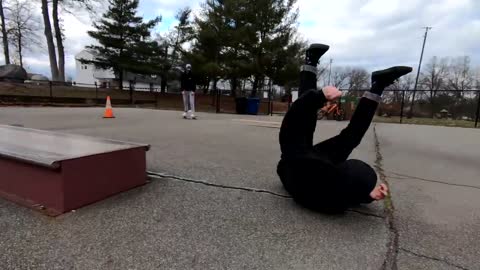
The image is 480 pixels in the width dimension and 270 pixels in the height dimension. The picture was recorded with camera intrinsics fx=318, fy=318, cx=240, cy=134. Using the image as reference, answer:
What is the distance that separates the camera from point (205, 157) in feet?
13.7

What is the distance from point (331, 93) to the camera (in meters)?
2.12

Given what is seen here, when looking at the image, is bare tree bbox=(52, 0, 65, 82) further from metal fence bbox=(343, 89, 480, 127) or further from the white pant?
metal fence bbox=(343, 89, 480, 127)

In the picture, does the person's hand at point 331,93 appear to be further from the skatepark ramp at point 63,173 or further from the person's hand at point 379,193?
the skatepark ramp at point 63,173

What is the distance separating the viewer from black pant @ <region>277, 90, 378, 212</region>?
2264mm

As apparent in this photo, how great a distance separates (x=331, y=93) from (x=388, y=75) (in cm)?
57

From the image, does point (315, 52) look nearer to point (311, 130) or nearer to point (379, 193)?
point (311, 130)

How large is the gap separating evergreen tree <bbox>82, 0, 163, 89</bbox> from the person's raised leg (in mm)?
28028

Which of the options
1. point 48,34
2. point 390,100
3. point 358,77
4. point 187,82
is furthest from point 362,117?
point 358,77

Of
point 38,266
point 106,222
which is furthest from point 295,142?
point 38,266

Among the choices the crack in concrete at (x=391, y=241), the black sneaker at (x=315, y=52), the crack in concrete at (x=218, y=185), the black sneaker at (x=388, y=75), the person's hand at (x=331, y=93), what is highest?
the black sneaker at (x=315, y=52)

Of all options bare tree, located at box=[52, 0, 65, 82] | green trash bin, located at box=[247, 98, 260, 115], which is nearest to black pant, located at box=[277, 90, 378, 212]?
green trash bin, located at box=[247, 98, 260, 115]

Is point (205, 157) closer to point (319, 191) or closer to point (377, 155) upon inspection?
point (319, 191)

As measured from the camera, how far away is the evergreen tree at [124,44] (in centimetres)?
2834

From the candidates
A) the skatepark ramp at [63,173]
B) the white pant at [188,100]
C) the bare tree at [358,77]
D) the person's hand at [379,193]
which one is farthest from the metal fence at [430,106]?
the bare tree at [358,77]
